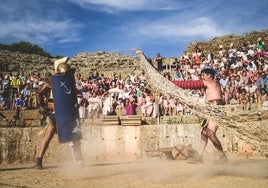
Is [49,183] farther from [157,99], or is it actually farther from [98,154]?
[157,99]

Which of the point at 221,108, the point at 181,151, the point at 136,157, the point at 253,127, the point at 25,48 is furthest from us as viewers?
the point at 25,48

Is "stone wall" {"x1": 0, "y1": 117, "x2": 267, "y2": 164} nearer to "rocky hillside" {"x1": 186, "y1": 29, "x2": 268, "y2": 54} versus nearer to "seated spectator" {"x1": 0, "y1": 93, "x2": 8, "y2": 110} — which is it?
"seated spectator" {"x1": 0, "y1": 93, "x2": 8, "y2": 110}

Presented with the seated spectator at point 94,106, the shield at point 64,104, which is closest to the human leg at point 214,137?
the shield at point 64,104

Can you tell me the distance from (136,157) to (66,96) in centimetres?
431

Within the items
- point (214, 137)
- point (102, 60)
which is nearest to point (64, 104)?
point (214, 137)

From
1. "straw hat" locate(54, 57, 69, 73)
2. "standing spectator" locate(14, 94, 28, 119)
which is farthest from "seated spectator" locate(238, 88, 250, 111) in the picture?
"standing spectator" locate(14, 94, 28, 119)

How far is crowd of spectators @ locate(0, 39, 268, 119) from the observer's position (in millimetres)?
13180

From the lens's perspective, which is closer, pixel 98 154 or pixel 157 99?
pixel 98 154

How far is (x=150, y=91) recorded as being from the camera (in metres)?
15.4

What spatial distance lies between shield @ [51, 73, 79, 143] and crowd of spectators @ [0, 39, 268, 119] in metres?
3.86

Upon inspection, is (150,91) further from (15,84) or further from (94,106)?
(15,84)

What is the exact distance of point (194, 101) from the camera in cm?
672

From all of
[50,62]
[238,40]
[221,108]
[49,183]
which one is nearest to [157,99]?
[221,108]

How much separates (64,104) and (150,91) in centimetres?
821
